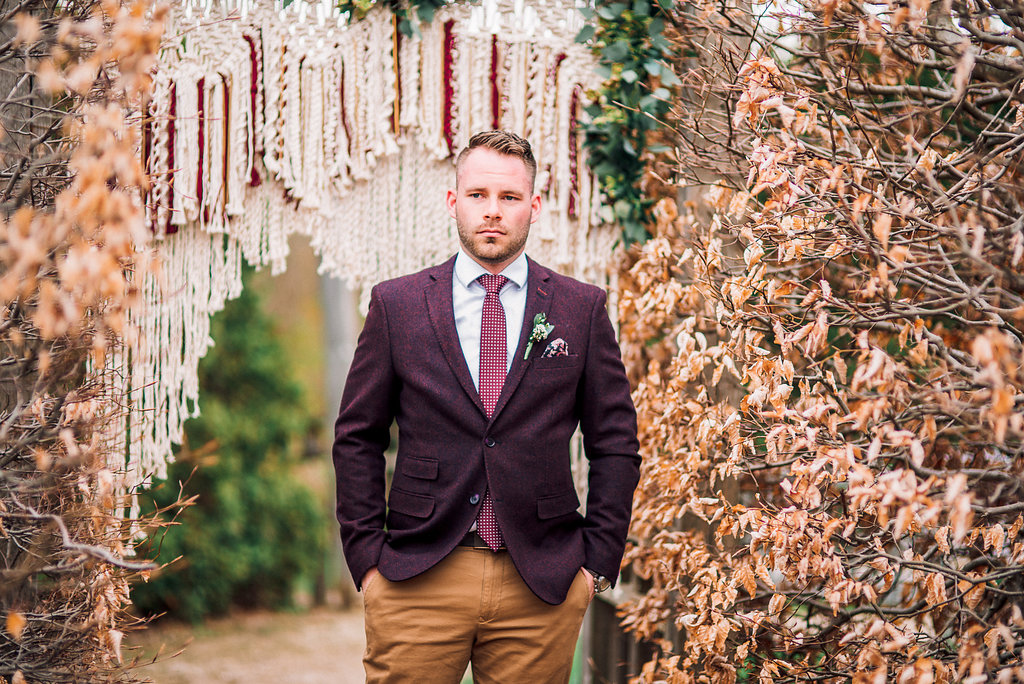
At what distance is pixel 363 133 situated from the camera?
2.70 m

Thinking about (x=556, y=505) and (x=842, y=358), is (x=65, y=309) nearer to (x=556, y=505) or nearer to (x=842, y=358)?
(x=556, y=505)

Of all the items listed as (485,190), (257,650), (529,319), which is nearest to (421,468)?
(529,319)

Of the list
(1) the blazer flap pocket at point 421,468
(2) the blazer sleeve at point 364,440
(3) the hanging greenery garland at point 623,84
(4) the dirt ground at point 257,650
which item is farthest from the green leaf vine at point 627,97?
(4) the dirt ground at point 257,650

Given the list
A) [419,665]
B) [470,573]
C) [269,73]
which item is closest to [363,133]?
[269,73]

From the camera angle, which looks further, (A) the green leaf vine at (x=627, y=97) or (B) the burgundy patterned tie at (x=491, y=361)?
(A) the green leaf vine at (x=627, y=97)

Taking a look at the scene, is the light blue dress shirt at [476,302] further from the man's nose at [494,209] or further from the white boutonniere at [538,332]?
the man's nose at [494,209]

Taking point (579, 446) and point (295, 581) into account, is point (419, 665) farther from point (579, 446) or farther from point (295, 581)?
point (295, 581)

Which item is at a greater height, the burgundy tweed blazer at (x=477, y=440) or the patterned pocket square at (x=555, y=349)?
the patterned pocket square at (x=555, y=349)

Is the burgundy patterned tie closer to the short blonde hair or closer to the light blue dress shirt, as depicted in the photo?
the light blue dress shirt

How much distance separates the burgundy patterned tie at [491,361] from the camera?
2.08 meters

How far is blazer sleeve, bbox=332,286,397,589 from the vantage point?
214cm

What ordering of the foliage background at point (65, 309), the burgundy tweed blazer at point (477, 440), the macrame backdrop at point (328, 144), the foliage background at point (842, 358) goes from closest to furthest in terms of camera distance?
the foliage background at point (65, 309)
the foliage background at point (842, 358)
the burgundy tweed blazer at point (477, 440)
the macrame backdrop at point (328, 144)

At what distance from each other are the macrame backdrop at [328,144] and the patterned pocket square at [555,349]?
72cm

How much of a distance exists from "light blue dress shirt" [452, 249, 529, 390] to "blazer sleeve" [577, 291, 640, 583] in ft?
0.66
